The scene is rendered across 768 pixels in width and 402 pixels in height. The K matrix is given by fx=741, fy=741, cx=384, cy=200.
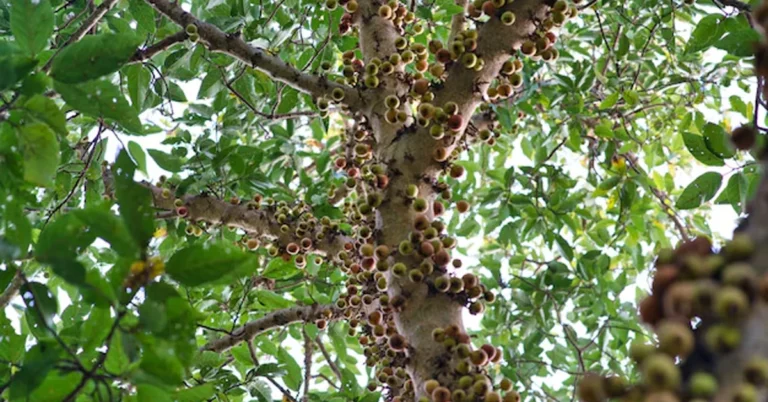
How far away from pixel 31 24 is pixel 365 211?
1104 mm

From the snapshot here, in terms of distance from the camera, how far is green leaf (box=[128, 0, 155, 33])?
338 cm

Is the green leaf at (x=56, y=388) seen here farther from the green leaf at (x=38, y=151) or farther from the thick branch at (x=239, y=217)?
the thick branch at (x=239, y=217)

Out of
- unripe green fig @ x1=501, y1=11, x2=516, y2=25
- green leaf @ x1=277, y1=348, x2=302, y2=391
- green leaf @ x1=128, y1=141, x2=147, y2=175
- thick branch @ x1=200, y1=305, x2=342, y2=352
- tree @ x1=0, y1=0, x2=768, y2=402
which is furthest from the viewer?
green leaf @ x1=277, y1=348, x2=302, y2=391

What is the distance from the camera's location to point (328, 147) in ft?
15.9

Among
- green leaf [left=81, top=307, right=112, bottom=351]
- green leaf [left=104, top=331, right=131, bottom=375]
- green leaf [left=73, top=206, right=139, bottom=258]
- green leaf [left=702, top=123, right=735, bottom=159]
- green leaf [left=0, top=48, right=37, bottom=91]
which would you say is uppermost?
green leaf [left=702, top=123, right=735, bottom=159]

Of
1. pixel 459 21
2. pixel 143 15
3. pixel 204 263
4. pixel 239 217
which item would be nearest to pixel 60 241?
pixel 204 263

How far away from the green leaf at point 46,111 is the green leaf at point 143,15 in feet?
5.90

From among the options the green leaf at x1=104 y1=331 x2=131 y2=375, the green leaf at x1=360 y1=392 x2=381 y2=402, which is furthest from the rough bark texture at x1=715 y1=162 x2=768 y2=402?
the green leaf at x1=360 y1=392 x2=381 y2=402

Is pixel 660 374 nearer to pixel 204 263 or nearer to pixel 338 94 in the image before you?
pixel 204 263

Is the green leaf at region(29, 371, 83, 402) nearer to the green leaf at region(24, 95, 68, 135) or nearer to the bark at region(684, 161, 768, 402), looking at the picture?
the green leaf at region(24, 95, 68, 135)

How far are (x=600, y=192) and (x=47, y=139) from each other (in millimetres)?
2889

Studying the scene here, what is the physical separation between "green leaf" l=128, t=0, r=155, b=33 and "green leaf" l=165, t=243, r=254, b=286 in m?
2.28

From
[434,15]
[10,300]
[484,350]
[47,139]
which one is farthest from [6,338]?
[434,15]

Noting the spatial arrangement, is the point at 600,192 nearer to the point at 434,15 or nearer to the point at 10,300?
the point at 434,15
